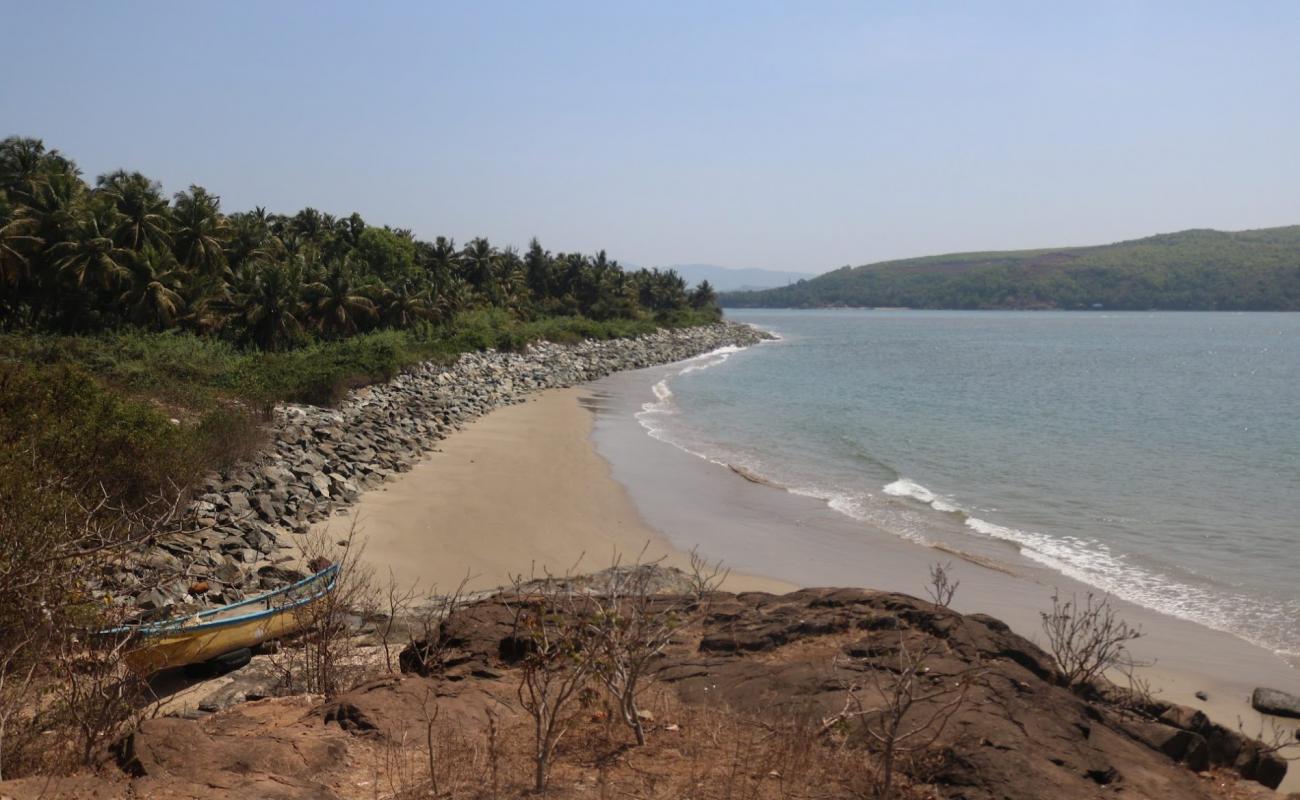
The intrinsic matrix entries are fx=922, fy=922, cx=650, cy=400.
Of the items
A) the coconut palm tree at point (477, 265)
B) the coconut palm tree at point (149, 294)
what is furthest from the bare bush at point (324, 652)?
the coconut palm tree at point (477, 265)

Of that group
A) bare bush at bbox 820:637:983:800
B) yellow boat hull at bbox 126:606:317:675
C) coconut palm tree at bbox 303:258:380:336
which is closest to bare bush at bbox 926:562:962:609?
bare bush at bbox 820:637:983:800

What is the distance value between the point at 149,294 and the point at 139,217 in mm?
3355

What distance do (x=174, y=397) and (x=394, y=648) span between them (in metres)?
17.1

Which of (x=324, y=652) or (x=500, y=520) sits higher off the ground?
(x=324, y=652)

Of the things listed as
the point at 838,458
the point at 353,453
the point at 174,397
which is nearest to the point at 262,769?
the point at 353,453

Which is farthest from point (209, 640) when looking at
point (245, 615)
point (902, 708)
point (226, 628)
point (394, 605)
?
point (902, 708)

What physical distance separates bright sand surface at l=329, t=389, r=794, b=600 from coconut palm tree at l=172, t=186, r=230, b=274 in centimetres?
1794

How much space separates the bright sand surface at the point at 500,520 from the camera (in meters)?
15.9

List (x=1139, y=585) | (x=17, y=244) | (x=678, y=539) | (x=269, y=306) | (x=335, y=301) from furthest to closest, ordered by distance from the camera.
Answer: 1. (x=335, y=301)
2. (x=269, y=306)
3. (x=17, y=244)
4. (x=678, y=539)
5. (x=1139, y=585)

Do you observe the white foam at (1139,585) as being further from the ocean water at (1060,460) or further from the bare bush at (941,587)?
the bare bush at (941,587)

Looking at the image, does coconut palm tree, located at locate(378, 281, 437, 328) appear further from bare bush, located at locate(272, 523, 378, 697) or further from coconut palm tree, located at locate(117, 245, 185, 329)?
bare bush, located at locate(272, 523, 378, 697)

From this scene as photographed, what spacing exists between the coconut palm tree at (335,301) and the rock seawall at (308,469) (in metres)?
4.95

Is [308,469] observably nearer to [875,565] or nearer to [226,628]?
[226,628]

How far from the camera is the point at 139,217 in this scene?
35.8m
